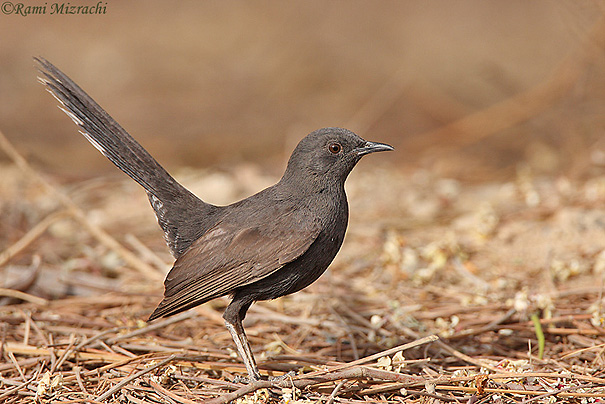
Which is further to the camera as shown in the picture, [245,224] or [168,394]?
[245,224]

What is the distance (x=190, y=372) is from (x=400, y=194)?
415 cm

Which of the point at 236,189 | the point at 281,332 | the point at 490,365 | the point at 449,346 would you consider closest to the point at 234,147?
the point at 236,189

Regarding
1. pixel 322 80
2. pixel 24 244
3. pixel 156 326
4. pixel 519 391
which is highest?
pixel 322 80

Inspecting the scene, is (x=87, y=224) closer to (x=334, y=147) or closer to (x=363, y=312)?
(x=363, y=312)

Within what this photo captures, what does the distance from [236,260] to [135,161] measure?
1.02 meters

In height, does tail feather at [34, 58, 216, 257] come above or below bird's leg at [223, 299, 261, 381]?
above

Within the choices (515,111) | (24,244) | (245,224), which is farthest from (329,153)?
(515,111)

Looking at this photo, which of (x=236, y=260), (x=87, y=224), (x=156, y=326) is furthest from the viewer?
(x=87, y=224)

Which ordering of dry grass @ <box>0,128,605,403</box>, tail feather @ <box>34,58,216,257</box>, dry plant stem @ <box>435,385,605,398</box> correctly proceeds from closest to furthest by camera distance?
dry plant stem @ <box>435,385,605,398</box>, dry grass @ <box>0,128,605,403</box>, tail feather @ <box>34,58,216,257</box>

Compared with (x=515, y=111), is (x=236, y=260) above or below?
below

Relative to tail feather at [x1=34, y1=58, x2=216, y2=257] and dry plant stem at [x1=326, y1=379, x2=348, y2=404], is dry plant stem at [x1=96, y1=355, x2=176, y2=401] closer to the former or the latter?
tail feather at [x1=34, y1=58, x2=216, y2=257]

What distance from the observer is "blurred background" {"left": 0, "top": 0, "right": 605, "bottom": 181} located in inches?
332

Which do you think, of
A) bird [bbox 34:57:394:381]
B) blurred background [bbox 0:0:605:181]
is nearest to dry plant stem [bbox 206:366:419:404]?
bird [bbox 34:57:394:381]

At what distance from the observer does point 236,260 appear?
3.75 meters
